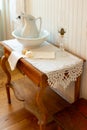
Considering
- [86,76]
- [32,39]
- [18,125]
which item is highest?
[32,39]

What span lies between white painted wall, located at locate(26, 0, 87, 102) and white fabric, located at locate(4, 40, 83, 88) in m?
0.12

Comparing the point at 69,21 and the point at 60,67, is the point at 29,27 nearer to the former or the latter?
the point at 69,21

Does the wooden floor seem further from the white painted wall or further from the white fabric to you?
the white fabric

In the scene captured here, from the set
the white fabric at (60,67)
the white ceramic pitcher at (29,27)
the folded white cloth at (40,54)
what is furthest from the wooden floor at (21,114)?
the white ceramic pitcher at (29,27)

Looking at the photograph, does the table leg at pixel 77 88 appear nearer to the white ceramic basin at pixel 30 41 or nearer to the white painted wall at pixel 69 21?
the white painted wall at pixel 69 21

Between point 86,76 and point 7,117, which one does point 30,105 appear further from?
point 86,76

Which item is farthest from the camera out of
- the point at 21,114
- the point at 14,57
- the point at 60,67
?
the point at 21,114

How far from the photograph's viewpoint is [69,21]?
1.79 meters

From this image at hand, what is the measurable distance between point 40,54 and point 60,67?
277 millimetres

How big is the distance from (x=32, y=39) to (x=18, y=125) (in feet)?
2.59

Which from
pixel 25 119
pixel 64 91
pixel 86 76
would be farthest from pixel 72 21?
pixel 25 119

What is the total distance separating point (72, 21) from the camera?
1.75 m

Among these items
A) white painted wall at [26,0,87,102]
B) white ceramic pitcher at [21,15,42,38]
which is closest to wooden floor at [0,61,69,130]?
white painted wall at [26,0,87,102]

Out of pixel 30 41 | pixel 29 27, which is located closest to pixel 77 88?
pixel 30 41
